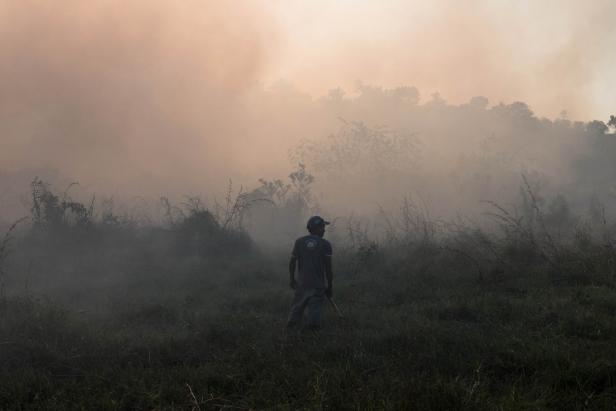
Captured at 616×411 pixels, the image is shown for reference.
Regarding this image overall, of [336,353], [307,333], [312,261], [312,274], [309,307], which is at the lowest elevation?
[336,353]

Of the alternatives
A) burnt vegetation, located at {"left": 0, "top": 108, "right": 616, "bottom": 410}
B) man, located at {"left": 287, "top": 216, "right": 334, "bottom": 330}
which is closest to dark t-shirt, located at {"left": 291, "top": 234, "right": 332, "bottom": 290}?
man, located at {"left": 287, "top": 216, "right": 334, "bottom": 330}

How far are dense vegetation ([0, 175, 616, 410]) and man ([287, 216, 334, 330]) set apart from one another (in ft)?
1.24

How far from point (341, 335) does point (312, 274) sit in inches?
42.6

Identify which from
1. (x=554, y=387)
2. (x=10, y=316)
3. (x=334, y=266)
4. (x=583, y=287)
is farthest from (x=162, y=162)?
(x=554, y=387)

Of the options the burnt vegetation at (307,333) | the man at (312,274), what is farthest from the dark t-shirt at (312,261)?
the burnt vegetation at (307,333)

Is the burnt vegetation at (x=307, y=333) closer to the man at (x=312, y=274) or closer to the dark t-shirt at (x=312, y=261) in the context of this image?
the man at (x=312, y=274)

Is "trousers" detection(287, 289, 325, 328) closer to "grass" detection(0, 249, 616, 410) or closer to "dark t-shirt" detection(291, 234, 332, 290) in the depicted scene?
"dark t-shirt" detection(291, 234, 332, 290)

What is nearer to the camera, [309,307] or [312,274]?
[309,307]

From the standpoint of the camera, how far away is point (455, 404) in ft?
12.4

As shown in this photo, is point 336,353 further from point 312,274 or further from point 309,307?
point 312,274

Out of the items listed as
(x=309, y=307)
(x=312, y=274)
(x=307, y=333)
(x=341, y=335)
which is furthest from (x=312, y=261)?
(x=341, y=335)

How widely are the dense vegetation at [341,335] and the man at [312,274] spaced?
1.24 ft

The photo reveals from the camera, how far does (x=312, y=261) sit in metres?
7.04

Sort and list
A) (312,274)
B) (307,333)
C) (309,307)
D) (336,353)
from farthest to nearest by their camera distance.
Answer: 1. (312,274)
2. (309,307)
3. (307,333)
4. (336,353)
